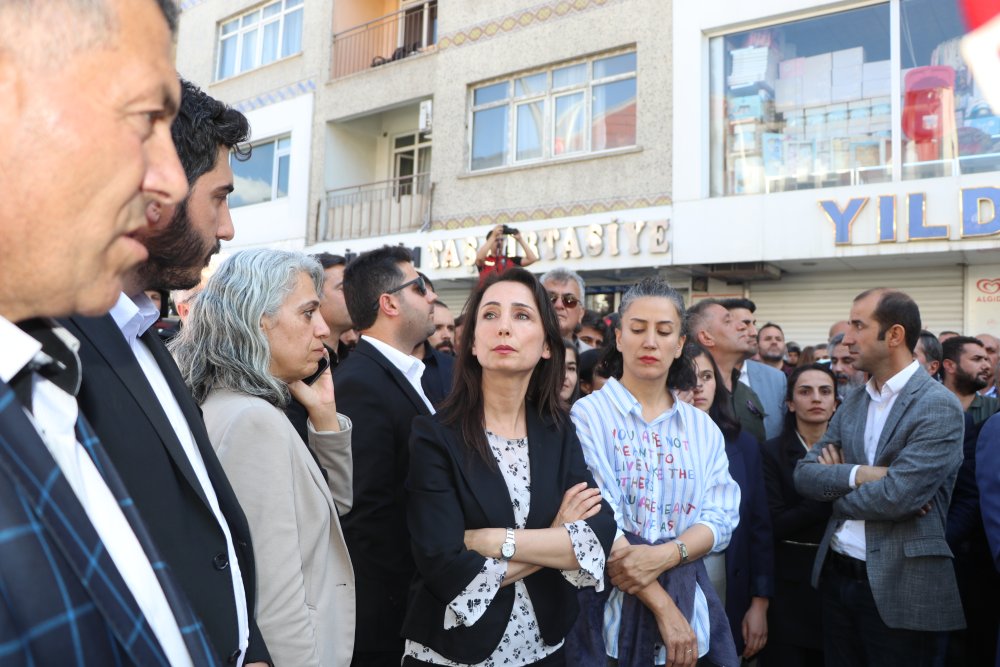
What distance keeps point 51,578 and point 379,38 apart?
1635 cm

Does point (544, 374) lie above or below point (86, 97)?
below

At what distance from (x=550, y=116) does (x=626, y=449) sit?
10389mm

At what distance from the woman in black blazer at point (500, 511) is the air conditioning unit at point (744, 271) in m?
8.69

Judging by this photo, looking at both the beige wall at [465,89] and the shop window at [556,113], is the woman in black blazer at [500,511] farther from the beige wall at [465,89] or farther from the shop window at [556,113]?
the shop window at [556,113]

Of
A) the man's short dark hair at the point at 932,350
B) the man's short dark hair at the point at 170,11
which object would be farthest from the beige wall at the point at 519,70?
the man's short dark hair at the point at 170,11

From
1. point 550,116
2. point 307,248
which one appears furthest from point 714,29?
point 307,248

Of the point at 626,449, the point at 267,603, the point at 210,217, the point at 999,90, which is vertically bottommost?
the point at 267,603

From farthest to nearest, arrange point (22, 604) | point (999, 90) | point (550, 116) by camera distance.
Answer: point (550, 116)
point (999, 90)
point (22, 604)

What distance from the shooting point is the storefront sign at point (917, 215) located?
29.4 feet

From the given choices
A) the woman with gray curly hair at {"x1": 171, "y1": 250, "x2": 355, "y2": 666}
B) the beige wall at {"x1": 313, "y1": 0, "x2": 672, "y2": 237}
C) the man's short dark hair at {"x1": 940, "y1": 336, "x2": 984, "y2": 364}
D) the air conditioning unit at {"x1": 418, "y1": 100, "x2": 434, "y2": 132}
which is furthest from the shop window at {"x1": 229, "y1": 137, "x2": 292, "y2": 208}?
the woman with gray curly hair at {"x1": 171, "y1": 250, "x2": 355, "y2": 666}

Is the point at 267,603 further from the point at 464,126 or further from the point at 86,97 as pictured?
the point at 464,126

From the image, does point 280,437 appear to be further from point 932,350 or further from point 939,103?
point 939,103

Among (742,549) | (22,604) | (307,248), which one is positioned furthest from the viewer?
(307,248)

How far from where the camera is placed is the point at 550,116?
1230cm
